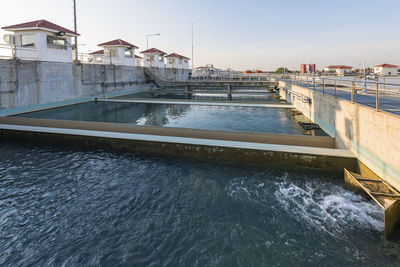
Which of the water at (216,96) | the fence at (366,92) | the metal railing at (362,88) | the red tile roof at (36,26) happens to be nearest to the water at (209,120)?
the fence at (366,92)

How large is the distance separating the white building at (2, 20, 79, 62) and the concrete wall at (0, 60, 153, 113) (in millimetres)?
771

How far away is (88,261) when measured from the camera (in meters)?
4.35

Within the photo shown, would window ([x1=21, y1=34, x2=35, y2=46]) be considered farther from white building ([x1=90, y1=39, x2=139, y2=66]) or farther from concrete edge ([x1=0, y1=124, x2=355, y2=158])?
concrete edge ([x1=0, y1=124, x2=355, y2=158])

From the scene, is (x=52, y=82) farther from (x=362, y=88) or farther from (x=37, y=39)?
(x=362, y=88)

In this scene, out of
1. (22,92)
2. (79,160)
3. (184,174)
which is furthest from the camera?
(22,92)

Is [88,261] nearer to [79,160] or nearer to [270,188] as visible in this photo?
[270,188]

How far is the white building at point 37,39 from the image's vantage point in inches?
760

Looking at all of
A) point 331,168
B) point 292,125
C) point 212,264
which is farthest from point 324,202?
point 292,125

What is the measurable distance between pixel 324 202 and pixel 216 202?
2.69m

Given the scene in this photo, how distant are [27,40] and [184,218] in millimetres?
21853

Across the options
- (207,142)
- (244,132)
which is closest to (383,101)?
(244,132)

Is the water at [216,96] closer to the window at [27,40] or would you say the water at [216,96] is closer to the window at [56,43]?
the window at [56,43]

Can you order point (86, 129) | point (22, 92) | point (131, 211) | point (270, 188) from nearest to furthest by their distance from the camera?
point (131, 211) → point (270, 188) → point (86, 129) → point (22, 92)

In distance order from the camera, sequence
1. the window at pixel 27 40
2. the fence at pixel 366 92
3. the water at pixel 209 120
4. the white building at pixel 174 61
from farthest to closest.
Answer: the white building at pixel 174 61
the window at pixel 27 40
the water at pixel 209 120
the fence at pixel 366 92
